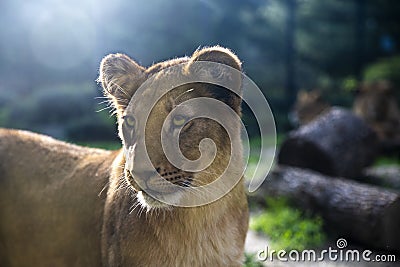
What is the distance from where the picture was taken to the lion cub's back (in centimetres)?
363

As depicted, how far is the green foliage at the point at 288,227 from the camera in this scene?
18.0 feet

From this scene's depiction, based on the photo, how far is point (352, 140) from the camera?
25.1 ft

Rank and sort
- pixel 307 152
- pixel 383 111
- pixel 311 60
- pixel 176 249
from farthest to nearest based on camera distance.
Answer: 1. pixel 311 60
2. pixel 383 111
3. pixel 307 152
4. pixel 176 249

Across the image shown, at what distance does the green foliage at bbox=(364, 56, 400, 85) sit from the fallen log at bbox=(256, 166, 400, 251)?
1053cm

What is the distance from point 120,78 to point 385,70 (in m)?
14.7

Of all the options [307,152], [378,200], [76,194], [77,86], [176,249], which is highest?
[77,86]

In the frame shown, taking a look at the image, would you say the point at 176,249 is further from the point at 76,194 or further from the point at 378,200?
the point at 378,200

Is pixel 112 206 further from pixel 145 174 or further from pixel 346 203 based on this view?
pixel 346 203

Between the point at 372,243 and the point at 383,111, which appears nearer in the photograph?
the point at 372,243

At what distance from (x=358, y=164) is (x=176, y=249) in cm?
494

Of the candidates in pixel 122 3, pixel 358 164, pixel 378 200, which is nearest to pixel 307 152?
pixel 358 164

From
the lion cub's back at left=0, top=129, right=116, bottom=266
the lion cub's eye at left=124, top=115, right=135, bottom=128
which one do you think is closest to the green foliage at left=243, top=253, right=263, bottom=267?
the lion cub's back at left=0, top=129, right=116, bottom=266

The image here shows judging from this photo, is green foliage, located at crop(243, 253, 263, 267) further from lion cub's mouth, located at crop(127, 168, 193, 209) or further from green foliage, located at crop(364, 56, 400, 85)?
green foliage, located at crop(364, 56, 400, 85)

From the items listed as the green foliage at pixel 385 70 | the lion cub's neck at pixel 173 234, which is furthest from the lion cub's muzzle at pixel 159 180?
the green foliage at pixel 385 70
